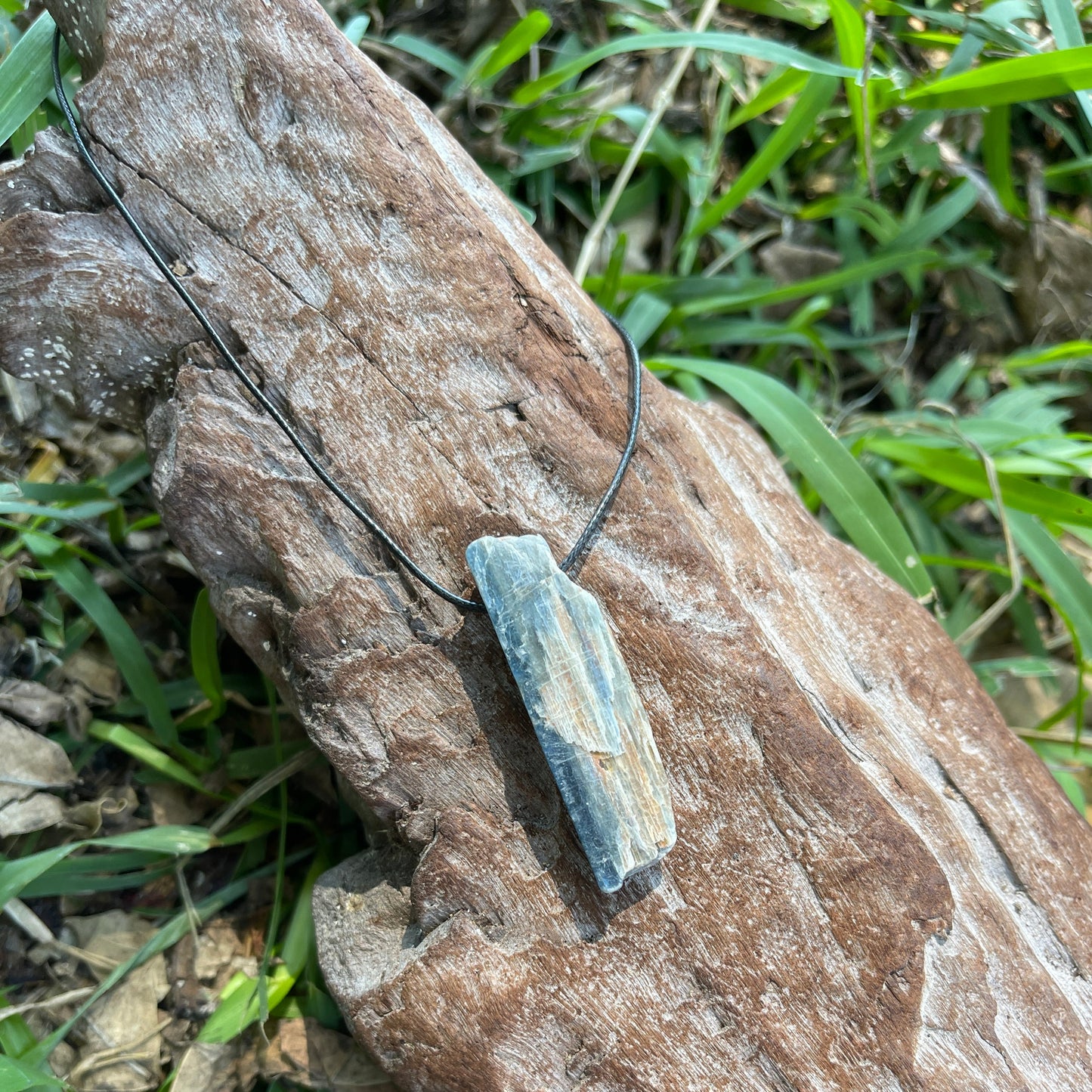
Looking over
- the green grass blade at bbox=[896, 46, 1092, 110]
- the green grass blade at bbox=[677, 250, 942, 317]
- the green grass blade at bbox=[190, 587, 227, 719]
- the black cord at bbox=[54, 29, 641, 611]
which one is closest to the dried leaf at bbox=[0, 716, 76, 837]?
the green grass blade at bbox=[190, 587, 227, 719]

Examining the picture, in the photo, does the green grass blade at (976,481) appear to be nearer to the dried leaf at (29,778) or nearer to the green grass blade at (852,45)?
the green grass blade at (852,45)

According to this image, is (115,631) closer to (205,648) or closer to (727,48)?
(205,648)

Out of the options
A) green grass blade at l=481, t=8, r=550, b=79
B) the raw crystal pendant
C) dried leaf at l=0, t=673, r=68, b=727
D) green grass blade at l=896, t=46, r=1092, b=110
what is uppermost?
green grass blade at l=896, t=46, r=1092, b=110

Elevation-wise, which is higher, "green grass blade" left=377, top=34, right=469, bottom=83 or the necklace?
"green grass blade" left=377, top=34, right=469, bottom=83

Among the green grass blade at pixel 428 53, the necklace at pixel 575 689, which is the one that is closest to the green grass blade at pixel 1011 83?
the green grass blade at pixel 428 53

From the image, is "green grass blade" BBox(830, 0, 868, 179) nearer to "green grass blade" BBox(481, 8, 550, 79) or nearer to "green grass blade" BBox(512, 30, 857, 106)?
"green grass blade" BBox(512, 30, 857, 106)

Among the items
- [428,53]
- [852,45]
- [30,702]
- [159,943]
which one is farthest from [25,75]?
[852,45]
